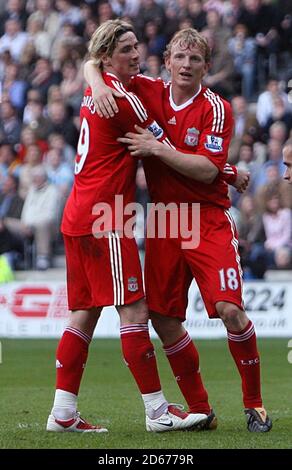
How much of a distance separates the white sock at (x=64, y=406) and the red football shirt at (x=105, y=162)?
101 cm

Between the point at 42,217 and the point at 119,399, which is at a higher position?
the point at 42,217

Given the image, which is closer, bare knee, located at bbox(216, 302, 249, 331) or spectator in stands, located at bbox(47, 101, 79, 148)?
bare knee, located at bbox(216, 302, 249, 331)

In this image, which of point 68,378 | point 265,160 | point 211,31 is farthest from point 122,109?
point 211,31

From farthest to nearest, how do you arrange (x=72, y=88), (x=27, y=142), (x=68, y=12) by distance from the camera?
(x=68, y=12) < (x=72, y=88) < (x=27, y=142)

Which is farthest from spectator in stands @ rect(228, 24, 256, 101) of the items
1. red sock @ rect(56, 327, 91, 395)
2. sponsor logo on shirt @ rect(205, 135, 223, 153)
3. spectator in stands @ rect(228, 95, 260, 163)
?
red sock @ rect(56, 327, 91, 395)

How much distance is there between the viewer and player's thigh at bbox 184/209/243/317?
7109 millimetres

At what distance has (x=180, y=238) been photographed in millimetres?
7367

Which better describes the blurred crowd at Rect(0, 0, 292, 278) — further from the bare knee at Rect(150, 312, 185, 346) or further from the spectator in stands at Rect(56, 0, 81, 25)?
the bare knee at Rect(150, 312, 185, 346)

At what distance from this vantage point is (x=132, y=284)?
7.09m

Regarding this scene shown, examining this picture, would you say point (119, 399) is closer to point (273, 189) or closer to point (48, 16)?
point (273, 189)

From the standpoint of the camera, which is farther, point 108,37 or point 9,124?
point 9,124

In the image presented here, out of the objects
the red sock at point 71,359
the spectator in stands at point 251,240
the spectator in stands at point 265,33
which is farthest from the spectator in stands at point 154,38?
the red sock at point 71,359
